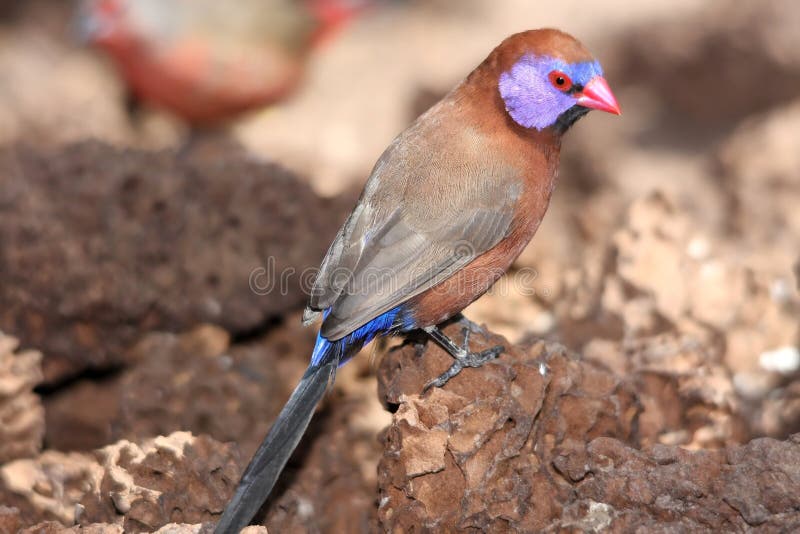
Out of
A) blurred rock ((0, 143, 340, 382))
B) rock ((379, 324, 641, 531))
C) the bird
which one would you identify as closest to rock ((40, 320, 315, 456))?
blurred rock ((0, 143, 340, 382))

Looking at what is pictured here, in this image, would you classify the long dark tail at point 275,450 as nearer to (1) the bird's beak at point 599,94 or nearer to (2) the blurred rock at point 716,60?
(1) the bird's beak at point 599,94

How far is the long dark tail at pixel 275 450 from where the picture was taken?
9.24 ft

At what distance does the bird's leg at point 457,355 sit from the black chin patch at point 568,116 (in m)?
0.82

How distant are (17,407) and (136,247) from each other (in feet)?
2.71

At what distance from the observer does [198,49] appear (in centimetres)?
623

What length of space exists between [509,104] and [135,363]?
1844 millimetres

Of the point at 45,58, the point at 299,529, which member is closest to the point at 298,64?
the point at 45,58

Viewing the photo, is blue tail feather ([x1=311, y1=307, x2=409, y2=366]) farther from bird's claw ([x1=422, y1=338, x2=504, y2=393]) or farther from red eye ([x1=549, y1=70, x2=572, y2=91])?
red eye ([x1=549, y1=70, x2=572, y2=91])

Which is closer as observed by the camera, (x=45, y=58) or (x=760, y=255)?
(x=760, y=255)

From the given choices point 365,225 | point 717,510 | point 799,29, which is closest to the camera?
point 717,510

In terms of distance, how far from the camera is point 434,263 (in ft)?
10.8

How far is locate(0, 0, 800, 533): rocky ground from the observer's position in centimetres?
293

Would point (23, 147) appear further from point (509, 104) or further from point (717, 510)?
point (717, 510)

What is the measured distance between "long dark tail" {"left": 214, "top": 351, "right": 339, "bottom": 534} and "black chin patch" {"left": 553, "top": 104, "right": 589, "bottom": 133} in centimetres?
114
